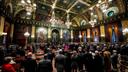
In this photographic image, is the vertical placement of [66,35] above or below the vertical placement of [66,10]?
below

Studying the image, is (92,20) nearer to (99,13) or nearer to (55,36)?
(99,13)

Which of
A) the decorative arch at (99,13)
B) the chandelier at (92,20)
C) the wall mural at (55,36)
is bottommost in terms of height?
the wall mural at (55,36)

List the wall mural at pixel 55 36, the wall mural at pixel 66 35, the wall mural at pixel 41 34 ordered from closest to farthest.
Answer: the wall mural at pixel 41 34 → the wall mural at pixel 55 36 → the wall mural at pixel 66 35

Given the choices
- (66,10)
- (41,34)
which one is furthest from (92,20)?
(41,34)

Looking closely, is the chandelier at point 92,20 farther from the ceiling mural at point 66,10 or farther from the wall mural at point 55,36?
the wall mural at point 55,36

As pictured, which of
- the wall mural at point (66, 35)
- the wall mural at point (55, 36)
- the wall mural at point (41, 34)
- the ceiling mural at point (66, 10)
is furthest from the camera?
the wall mural at point (66, 35)

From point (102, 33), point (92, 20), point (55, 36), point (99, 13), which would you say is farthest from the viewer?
point (55, 36)

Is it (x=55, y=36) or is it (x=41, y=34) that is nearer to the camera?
(x=41, y=34)

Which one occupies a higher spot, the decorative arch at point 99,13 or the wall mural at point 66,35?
the decorative arch at point 99,13

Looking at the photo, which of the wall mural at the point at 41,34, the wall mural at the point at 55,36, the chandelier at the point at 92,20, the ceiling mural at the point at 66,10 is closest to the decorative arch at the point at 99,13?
the ceiling mural at the point at 66,10

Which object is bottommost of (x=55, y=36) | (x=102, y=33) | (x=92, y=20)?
(x=55, y=36)

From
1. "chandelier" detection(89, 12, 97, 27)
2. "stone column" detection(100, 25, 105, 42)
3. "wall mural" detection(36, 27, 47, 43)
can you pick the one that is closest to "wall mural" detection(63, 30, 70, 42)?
"wall mural" detection(36, 27, 47, 43)

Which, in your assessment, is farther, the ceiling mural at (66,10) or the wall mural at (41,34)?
the wall mural at (41,34)

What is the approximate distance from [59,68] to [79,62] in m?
1.23
